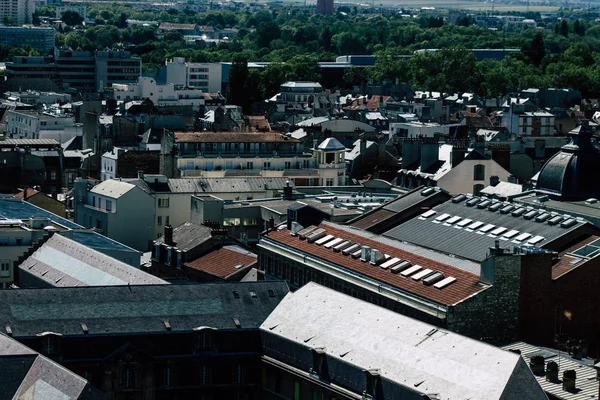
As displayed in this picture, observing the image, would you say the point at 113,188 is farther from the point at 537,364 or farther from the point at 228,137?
the point at 537,364

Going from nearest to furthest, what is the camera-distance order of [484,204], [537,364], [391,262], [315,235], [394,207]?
[537,364]
[391,262]
[315,235]
[484,204]
[394,207]

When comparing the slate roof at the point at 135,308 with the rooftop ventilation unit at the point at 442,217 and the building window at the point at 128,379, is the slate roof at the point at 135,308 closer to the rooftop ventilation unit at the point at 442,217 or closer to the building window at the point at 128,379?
the building window at the point at 128,379

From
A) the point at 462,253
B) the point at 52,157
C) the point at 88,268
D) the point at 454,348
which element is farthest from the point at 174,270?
the point at 52,157

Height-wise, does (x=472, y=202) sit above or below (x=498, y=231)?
above

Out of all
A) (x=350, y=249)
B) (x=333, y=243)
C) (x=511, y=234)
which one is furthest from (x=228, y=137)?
(x=511, y=234)

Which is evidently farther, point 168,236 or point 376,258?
point 168,236

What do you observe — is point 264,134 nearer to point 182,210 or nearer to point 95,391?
point 182,210
